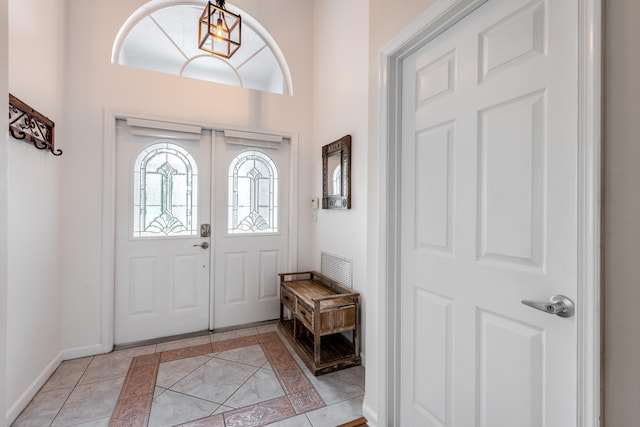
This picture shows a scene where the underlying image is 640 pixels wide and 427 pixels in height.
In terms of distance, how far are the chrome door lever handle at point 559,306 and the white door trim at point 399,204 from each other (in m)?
Result: 0.04

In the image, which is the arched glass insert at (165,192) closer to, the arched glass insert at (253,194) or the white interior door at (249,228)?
the white interior door at (249,228)

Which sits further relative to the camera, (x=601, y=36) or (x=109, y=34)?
(x=109, y=34)

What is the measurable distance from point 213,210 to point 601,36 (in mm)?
2771

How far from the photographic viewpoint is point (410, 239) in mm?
1448

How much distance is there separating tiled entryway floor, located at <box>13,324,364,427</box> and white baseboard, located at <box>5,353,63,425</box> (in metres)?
0.04

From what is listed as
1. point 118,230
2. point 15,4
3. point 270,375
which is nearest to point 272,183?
point 118,230

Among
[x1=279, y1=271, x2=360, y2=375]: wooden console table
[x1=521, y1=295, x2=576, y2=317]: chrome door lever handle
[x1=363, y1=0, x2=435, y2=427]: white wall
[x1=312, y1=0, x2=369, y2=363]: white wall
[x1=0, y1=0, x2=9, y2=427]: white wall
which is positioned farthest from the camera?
[x1=312, y1=0, x2=369, y2=363]: white wall

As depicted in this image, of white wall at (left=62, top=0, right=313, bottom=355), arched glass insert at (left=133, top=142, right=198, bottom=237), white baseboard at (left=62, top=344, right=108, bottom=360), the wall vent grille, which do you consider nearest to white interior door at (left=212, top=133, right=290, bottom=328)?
arched glass insert at (left=133, top=142, right=198, bottom=237)

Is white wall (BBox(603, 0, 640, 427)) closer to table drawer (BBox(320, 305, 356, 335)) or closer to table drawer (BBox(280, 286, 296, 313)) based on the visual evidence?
table drawer (BBox(320, 305, 356, 335))

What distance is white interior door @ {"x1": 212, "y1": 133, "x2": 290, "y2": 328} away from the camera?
9.36ft

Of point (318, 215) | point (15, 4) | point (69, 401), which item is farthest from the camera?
point (318, 215)

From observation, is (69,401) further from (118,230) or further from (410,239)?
(410,239)

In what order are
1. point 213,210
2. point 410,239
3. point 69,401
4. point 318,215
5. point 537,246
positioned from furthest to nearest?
point 318,215 < point 213,210 < point 69,401 < point 410,239 < point 537,246

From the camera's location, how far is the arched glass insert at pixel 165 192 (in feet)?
8.47
